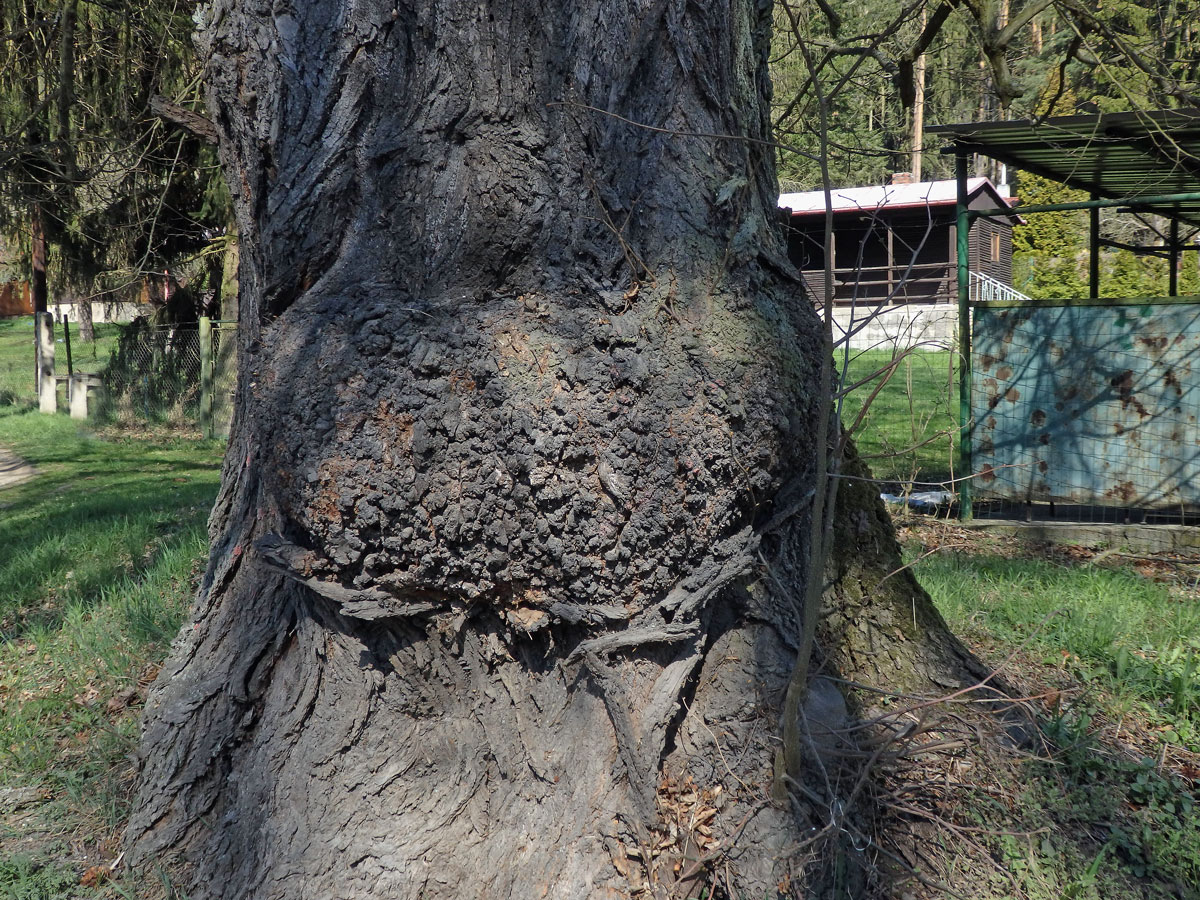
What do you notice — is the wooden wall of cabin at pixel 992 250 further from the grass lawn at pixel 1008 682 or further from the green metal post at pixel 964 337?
the grass lawn at pixel 1008 682

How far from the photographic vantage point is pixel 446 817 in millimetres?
2473

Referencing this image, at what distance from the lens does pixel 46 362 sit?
16.3 metres

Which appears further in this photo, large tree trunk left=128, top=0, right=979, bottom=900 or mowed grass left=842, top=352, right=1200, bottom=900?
mowed grass left=842, top=352, right=1200, bottom=900

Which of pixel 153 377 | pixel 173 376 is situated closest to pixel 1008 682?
pixel 173 376

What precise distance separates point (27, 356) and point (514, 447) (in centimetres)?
→ 3087

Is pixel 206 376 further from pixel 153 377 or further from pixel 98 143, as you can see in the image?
pixel 98 143

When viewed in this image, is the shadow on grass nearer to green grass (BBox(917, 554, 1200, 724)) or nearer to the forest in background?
the forest in background

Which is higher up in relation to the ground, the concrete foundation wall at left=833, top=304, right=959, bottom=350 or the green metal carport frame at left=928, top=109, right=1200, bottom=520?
the green metal carport frame at left=928, top=109, right=1200, bottom=520

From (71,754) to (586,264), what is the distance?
254cm

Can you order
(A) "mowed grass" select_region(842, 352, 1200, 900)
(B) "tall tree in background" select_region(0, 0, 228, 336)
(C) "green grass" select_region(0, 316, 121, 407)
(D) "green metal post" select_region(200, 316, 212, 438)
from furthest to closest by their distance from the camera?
(C) "green grass" select_region(0, 316, 121, 407) < (D) "green metal post" select_region(200, 316, 212, 438) < (B) "tall tree in background" select_region(0, 0, 228, 336) < (A) "mowed grass" select_region(842, 352, 1200, 900)

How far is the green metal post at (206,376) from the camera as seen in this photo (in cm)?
1292

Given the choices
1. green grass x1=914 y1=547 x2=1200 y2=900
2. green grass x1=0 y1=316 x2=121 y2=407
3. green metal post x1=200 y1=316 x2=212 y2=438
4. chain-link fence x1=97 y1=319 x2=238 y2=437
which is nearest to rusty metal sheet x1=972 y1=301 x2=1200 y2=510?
green grass x1=914 y1=547 x2=1200 y2=900

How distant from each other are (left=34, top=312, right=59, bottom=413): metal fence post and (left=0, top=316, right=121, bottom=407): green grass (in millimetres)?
659

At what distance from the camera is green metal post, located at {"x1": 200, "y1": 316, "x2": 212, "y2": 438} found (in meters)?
12.9
